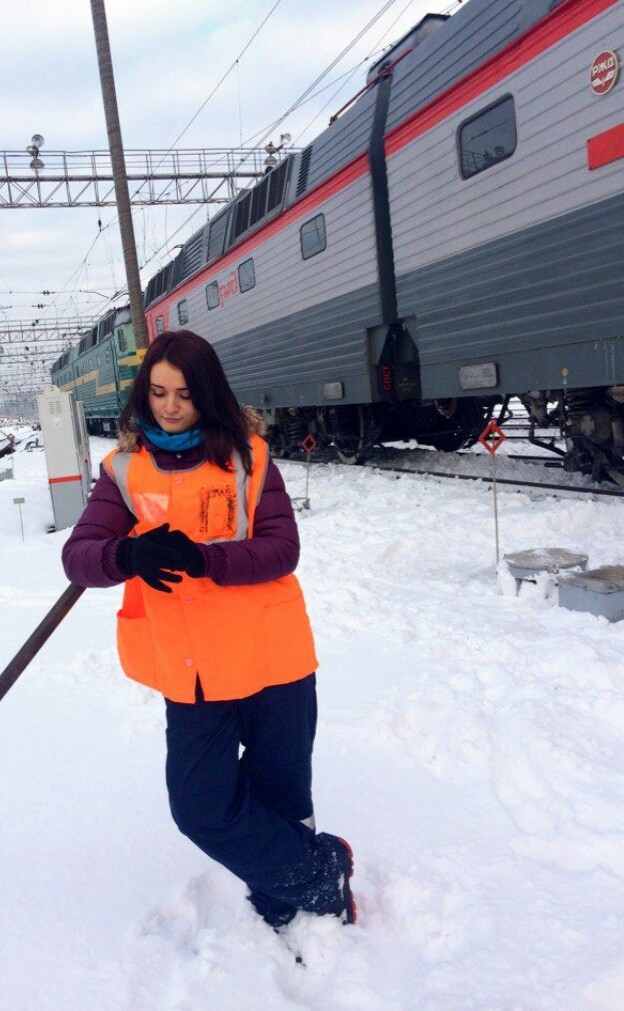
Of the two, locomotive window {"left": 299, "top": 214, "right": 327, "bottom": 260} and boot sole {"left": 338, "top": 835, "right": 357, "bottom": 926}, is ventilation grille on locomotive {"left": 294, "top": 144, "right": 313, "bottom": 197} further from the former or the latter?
boot sole {"left": 338, "top": 835, "right": 357, "bottom": 926}

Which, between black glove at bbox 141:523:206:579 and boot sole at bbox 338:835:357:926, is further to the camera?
boot sole at bbox 338:835:357:926

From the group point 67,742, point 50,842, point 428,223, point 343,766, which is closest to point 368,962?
→ point 343,766

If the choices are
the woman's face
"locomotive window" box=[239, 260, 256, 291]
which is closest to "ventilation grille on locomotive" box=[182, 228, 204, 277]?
"locomotive window" box=[239, 260, 256, 291]

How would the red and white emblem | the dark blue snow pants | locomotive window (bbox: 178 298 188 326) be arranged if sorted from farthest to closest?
locomotive window (bbox: 178 298 188 326), the red and white emblem, the dark blue snow pants

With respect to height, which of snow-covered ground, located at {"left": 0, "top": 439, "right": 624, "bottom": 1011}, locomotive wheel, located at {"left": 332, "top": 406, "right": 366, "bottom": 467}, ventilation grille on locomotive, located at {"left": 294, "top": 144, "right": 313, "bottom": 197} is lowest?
snow-covered ground, located at {"left": 0, "top": 439, "right": 624, "bottom": 1011}

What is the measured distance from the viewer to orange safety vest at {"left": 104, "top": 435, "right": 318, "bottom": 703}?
189 cm

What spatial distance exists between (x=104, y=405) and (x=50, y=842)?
83.7 ft

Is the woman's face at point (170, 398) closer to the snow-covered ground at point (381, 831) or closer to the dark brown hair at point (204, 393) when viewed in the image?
the dark brown hair at point (204, 393)

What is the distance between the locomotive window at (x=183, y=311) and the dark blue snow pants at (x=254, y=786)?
15.0 meters

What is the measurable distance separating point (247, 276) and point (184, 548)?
11230 millimetres

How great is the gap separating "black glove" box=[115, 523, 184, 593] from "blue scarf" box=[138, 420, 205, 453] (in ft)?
0.90

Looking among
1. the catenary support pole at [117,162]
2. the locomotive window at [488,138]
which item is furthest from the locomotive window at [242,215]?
the locomotive window at [488,138]

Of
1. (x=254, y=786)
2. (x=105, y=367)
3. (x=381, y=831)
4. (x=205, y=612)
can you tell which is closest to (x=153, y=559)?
(x=205, y=612)

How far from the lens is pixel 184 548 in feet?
5.59
